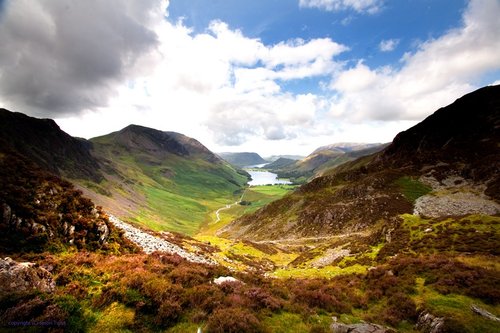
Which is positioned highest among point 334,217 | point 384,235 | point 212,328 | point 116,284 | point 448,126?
point 448,126

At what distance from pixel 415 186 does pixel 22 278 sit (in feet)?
343

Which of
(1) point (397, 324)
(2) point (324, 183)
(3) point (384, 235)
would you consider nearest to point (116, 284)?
(1) point (397, 324)

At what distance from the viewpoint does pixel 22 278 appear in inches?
538

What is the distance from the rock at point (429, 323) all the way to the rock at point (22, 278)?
21.2 m

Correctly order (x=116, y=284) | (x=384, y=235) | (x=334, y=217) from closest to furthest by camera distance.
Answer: (x=116, y=284) → (x=384, y=235) → (x=334, y=217)

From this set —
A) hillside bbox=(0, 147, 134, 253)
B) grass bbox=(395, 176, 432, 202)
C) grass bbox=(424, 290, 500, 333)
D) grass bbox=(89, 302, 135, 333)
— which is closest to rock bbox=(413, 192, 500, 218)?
grass bbox=(395, 176, 432, 202)

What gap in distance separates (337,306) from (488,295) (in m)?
10.5

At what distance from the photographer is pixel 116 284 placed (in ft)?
50.4

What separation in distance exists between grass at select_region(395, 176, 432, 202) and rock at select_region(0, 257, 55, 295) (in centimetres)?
9412

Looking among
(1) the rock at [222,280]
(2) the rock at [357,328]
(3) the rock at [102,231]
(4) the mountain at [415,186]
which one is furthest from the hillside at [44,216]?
(4) the mountain at [415,186]

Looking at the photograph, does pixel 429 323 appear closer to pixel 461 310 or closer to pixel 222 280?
pixel 461 310

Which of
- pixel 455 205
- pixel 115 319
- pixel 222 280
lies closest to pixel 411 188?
pixel 455 205

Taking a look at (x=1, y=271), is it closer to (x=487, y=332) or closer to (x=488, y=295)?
(x=487, y=332)

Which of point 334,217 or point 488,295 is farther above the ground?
point 488,295
